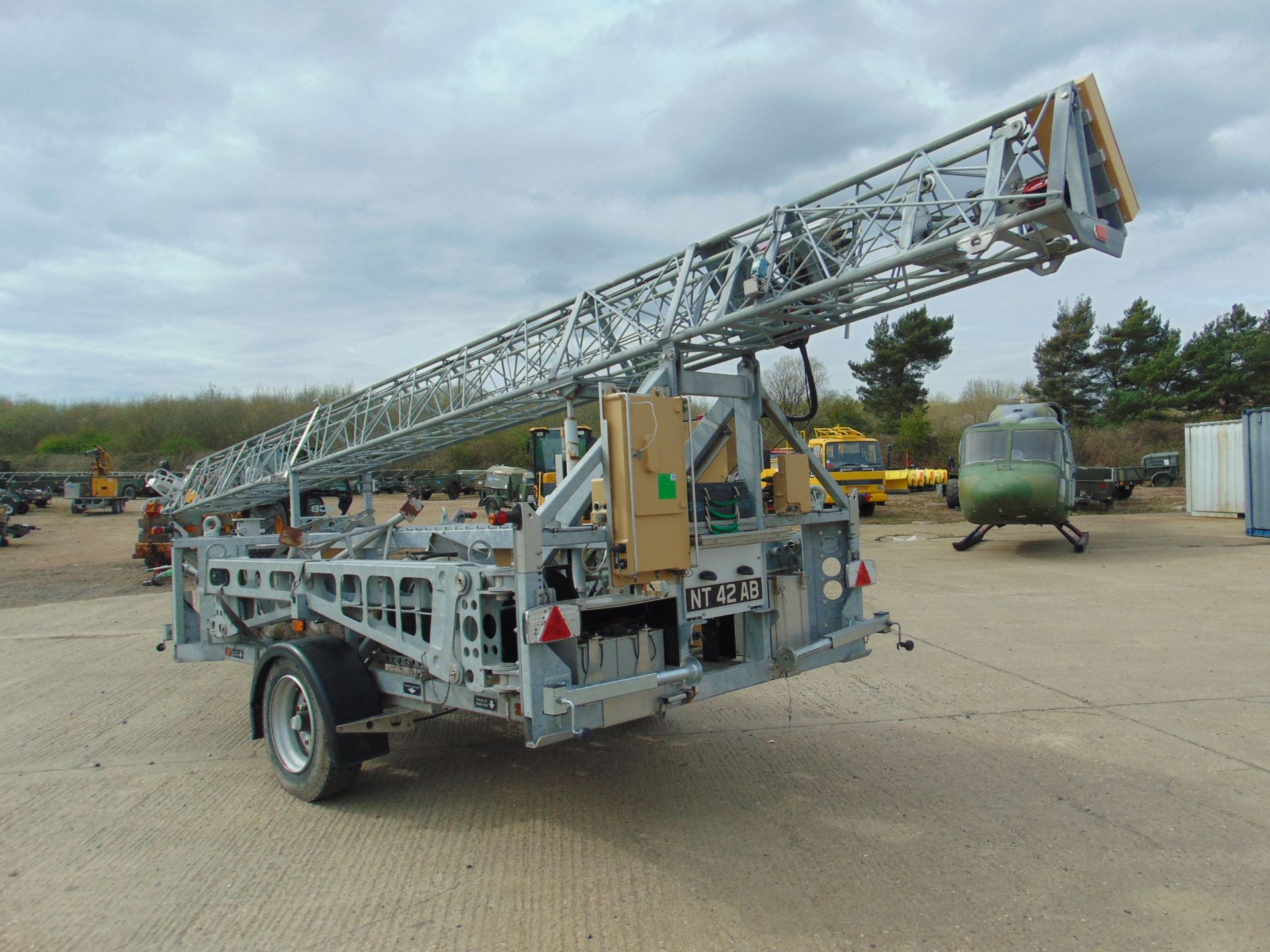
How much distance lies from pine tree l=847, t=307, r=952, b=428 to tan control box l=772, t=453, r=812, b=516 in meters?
45.9

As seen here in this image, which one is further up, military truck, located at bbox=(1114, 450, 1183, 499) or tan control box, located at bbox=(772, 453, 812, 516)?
tan control box, located at bbox=(772, 453, 812, 516)

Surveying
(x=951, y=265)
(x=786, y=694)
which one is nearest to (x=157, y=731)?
(x=786, y=694)

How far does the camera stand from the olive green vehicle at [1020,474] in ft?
50.8

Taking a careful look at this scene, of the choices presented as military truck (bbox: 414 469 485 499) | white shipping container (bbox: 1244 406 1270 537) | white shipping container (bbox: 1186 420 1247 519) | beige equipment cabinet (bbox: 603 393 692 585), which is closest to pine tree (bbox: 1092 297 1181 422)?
white shipping container (bbox: 1186 420 1247 519)

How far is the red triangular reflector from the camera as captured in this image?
12.0ft

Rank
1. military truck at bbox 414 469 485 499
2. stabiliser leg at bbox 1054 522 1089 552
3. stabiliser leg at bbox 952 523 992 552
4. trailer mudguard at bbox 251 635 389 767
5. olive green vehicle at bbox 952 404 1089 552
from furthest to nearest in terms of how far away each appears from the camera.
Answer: military truck at bbox 414 469 485 499, stabiliser leg at bbox 952 523 992 552, stabiliser leg at bbox 1054 522 1089 552, olive green vehicle at bbox 952 404 1089 552, trailer mudguard at bbox 251 635 389 767

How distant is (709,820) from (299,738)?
2.54 metres

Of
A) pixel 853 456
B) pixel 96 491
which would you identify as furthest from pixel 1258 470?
pixel 96 491

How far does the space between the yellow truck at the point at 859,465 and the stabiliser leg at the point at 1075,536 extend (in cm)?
→ 894

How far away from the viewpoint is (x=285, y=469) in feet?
39.8

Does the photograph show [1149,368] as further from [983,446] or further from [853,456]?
[983,446]

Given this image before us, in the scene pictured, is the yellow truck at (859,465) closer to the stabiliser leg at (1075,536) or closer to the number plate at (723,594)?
the stabiliser leg at (1075,536)

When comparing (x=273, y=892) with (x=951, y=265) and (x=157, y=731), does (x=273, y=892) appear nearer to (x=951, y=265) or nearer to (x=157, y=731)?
(x=157, y=731)

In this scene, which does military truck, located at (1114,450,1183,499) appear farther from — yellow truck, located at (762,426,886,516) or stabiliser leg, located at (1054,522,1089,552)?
stabiliser leg, located at (1054,522,1089,552)
